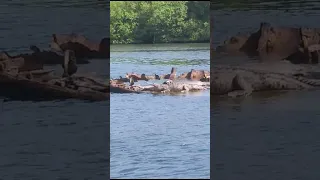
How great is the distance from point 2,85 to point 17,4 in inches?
30.7

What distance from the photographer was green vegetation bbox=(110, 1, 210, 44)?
6.07 metres

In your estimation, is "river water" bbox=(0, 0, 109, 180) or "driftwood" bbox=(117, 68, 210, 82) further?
"driftwood" bbox=(117, 68, 210, 82)

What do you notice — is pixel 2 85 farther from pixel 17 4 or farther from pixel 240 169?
pixel 240 169

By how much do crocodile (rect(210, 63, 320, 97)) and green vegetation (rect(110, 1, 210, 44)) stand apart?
40.1 inches

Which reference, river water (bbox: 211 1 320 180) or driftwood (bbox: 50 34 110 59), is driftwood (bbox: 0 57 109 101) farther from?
river water (bbox: 211 1 320 180)

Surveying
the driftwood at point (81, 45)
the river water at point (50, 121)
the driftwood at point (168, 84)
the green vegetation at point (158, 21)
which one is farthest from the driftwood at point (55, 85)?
the green vegetation at point (158, 21)

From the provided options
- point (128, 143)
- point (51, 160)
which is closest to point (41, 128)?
point (51, 160)

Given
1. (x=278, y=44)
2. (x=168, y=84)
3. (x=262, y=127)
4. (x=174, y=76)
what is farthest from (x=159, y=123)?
(x=278, y=44)

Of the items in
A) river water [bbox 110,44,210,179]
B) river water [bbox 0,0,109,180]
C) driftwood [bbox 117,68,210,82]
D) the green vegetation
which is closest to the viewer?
river water [bbox 0,0,109,180]

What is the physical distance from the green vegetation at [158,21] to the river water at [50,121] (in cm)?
103

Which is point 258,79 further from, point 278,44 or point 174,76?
point 174,76

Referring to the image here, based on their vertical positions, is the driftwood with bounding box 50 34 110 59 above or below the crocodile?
above

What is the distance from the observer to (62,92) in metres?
5.09

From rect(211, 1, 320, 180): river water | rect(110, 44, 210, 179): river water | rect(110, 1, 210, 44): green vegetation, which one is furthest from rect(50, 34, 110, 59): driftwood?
rect(211, 1, 320, 180): river water
